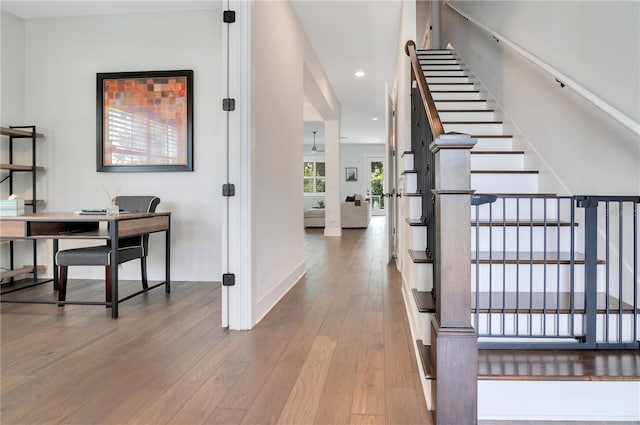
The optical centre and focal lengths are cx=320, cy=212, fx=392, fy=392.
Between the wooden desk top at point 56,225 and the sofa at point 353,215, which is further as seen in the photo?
the sofa at point 353,215

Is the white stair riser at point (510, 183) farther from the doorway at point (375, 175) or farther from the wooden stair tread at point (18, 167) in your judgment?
the doorway at point (375, 175)

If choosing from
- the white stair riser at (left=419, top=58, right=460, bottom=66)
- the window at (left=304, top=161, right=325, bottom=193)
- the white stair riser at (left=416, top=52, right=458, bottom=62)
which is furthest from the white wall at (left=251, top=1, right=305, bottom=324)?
the window at (left=304, top=161, right=325, bottom=193)

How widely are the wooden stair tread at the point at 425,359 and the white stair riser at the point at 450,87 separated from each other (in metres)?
3.28

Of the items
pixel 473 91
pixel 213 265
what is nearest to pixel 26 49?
pixel 213 265

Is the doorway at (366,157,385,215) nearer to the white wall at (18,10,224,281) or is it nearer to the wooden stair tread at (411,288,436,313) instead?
the white wall at (18,10,224,281)

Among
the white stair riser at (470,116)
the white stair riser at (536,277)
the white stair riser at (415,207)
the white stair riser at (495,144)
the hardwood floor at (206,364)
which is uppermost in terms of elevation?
the white stair riser at (470,116)

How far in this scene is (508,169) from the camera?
309cm

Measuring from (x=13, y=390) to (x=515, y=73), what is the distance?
385cm

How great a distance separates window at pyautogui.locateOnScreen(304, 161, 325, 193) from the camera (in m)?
14.4

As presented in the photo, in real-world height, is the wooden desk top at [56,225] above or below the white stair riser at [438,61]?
below

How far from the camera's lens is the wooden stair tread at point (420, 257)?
2146 millimetres

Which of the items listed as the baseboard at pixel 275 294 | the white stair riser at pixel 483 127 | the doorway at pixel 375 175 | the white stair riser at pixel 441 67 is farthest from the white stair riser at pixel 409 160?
the doorway at pixel 375 175

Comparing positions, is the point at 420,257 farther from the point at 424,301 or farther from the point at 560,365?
the point at 560,365

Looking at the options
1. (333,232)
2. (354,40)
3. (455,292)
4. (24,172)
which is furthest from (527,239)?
(333,232)
